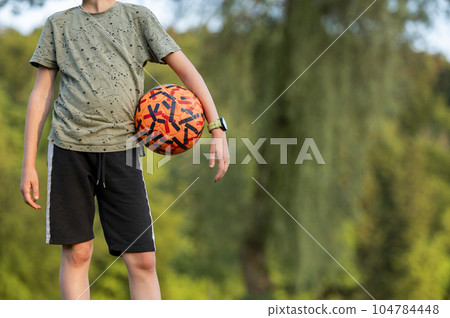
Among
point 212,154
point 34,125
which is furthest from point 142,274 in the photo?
point 34,125

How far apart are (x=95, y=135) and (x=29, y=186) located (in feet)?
1.14

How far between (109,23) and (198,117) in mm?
542

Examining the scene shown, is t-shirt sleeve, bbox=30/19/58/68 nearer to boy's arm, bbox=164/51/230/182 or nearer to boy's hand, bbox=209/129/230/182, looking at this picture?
boy's arm, bbox=164/51/230/182

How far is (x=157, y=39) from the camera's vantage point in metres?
2.49

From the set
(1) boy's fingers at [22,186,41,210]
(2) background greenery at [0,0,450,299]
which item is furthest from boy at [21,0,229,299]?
(2) background greenery at [0,0,450,299]

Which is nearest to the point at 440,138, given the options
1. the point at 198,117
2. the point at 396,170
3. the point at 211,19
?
the point at 396,170

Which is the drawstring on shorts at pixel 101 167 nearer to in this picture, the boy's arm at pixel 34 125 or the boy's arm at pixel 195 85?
the boy's arm at pixel 34 125

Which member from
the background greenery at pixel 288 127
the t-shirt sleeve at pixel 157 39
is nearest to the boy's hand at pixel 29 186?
the t-shirt sleeve at pixel 157 39

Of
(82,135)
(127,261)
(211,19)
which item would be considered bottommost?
(127,261)

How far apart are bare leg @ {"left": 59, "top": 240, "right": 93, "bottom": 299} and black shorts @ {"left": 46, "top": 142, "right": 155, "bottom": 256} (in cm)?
6

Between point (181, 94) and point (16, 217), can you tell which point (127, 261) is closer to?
point (181, 94)

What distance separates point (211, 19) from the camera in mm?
10812

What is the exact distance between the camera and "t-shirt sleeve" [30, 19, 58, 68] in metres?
2.48

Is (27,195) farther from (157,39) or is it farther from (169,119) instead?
(157,39)
